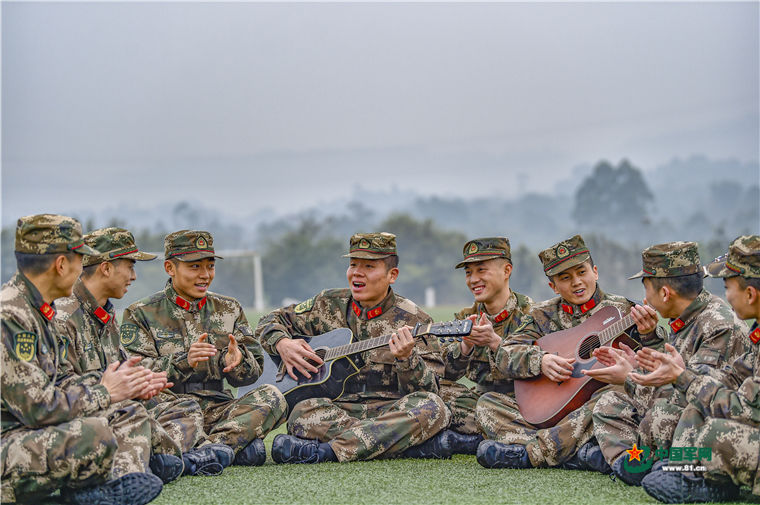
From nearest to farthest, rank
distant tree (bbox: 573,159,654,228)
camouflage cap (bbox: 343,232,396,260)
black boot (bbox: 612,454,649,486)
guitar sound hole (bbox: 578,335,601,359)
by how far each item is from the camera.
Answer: black boot (bbox: 612,454,649,486), guitar sound hole (bbox: 578,335,601,359), camouflage cap (bbox: 343,232,396,260), distant tree (bbox: 573,159,654,228)

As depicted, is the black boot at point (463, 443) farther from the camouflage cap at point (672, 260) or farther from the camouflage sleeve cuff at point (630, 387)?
the camouflage cap at point (672, 260)

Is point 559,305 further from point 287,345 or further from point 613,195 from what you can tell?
point 613,195

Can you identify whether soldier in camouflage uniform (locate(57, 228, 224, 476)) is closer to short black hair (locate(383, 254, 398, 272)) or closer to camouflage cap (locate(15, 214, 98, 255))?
camouflage cap (locate(15, 214, 98, 255))

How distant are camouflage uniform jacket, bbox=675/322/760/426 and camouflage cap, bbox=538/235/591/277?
1.75 metres

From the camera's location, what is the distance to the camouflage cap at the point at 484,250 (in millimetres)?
6898

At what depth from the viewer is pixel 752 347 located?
4.88 m

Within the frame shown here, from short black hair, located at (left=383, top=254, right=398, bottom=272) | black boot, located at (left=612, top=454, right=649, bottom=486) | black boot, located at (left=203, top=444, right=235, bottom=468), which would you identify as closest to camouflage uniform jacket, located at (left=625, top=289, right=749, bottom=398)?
black boot, located at (left=612, top=454, right=649, bottom=486)

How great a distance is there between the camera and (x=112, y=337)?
225 inches

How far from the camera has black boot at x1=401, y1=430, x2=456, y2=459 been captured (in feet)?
20.6

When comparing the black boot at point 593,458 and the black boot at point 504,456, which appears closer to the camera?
the black boot at point 593,458

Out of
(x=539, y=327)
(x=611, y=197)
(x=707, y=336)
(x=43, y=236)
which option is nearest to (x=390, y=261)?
(x=539, y=327)

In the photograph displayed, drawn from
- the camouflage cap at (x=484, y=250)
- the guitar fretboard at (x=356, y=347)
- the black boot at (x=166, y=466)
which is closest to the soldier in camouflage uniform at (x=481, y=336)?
the camouflage cap at (x=484, y=250)

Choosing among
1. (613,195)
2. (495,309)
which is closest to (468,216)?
(613,195)

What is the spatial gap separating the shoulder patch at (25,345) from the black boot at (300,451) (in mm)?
2224
